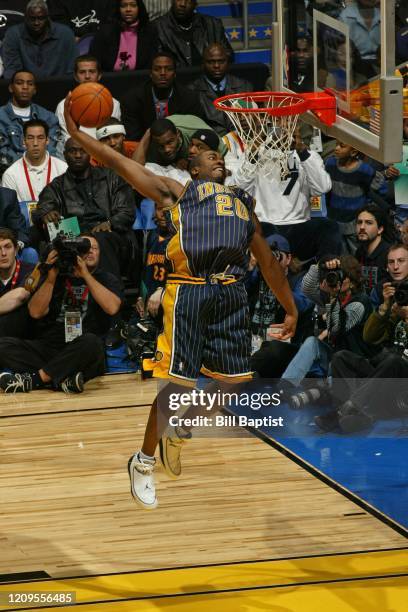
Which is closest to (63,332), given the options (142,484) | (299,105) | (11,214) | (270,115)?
(11,214)

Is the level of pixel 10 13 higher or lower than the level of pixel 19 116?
higher

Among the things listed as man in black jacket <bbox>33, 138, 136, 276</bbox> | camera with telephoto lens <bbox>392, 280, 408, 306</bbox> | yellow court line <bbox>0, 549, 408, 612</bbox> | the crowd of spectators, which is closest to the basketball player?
yellow court line <bbox>0, 549, 408, 612</bbox>

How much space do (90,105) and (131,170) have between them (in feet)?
1.67

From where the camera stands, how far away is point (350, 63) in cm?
695

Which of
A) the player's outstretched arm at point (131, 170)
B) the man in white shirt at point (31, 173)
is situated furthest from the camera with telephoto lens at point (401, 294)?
the man in white shirt at point (31, 173)

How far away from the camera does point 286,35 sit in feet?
25.7

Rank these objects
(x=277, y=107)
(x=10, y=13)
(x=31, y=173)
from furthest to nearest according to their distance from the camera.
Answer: (x=10, y=13) → (x=31, y=173) → (x=277, y=107)

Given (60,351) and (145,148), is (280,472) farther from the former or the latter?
(145,148)

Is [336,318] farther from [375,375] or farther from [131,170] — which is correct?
[131,170]

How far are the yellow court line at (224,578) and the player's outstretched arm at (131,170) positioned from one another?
2.08 metres

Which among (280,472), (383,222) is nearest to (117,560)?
(280,472)

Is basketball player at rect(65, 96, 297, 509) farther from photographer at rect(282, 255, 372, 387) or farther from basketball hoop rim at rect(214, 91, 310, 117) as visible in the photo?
photographer at rect(282, 255, 372, 387)

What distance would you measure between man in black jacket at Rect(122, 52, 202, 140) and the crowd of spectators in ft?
0.05

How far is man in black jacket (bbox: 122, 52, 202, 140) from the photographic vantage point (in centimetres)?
1158
